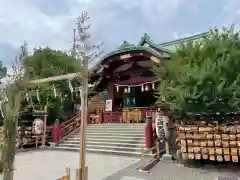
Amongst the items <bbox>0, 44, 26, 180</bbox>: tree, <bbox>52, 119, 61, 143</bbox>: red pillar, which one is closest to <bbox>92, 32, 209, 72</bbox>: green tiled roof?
<bbox>52, 119, 61, 143</bbox>: red pillar

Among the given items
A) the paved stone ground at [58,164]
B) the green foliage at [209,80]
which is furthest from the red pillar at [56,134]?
the green foliage at [209,80]

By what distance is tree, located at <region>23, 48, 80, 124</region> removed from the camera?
42.0 feet

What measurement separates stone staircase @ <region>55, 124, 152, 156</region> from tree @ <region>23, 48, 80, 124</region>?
2664 mm

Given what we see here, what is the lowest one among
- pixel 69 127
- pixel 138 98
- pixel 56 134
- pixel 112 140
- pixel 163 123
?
pixel 112 140

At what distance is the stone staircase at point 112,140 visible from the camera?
12000 mm

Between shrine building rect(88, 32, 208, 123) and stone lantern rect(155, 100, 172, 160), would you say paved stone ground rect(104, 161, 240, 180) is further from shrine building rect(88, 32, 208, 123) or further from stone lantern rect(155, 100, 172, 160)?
shrine building rect(88, 32, 208, 123)

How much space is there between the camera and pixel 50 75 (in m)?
23.1

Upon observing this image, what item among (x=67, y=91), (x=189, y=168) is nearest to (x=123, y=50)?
(x=67, y=91)

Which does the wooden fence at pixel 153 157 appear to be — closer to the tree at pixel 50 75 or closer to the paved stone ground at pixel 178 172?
the paved stone ground at pixel 178 172

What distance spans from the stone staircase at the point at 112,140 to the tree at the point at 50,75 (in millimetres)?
2664

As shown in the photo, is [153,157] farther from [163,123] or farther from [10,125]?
[10,125]

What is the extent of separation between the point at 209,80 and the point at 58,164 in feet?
21.5

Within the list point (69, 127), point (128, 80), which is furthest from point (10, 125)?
point (128, 80)

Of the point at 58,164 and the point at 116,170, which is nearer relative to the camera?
the point at 116,170
